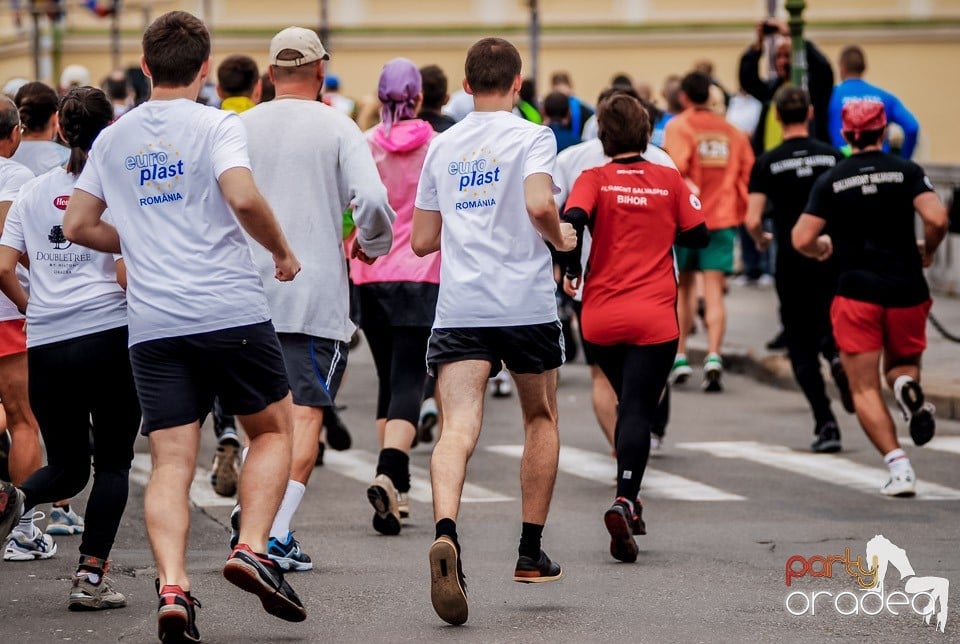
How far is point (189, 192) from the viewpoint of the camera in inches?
253

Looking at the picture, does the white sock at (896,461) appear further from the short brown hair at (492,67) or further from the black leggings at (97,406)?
the black leggings at (97,406)

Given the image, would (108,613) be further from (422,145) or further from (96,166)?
(422,145)

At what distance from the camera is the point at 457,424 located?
723 cm

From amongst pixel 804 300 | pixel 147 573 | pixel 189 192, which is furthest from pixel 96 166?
pixel 804 300

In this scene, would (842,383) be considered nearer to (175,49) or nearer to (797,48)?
(797,48)

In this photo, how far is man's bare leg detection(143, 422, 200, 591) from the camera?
635 cm

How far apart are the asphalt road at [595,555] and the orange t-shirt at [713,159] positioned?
2721 millimetres

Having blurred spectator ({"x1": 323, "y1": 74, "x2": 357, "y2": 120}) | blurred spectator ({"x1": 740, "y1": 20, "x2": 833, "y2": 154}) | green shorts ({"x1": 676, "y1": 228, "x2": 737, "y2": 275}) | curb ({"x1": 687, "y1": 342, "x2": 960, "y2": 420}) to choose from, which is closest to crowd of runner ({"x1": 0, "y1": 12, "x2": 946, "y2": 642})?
curb ({"x1": 687, "y1": 342, "x2": 960, "y2": 420})

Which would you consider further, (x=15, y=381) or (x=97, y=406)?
(x=15, y=381)

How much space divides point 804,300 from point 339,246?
4.66m

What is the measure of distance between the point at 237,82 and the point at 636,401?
2.84 meters

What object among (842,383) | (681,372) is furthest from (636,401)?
(681,372)

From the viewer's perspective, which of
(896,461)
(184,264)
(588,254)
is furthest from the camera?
(896,461)

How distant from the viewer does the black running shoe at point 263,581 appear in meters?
6.30
